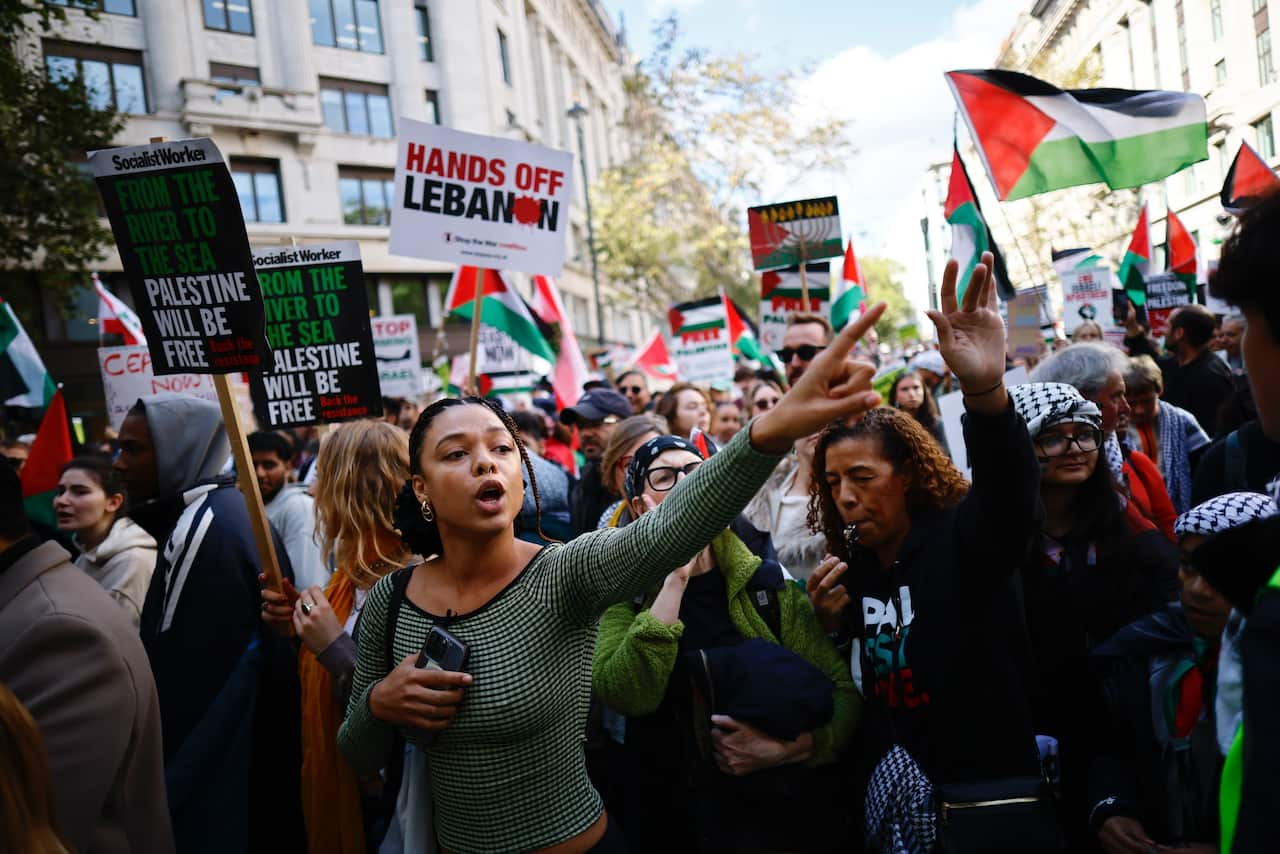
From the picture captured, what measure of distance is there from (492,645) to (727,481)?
802 millimetres

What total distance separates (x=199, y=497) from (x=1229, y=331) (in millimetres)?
7522

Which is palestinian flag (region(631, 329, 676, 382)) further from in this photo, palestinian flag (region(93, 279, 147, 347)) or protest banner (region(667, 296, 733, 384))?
palestinian flag (region(93, 279, 147, 347))

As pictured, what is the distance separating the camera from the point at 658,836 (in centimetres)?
301

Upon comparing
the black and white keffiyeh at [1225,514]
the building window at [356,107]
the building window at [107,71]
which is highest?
the building window at [356,107]

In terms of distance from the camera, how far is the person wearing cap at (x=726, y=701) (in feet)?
8.66

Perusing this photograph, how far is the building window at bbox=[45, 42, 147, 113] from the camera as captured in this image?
69.9 feet

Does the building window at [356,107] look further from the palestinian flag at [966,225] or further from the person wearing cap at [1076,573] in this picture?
the person wearing cap at [1076,573]

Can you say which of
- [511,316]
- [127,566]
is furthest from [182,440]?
[511,316]

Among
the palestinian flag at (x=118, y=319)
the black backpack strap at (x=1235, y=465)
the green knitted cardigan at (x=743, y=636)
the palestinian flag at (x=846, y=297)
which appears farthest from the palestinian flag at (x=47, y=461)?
the palestinian flag at (x=846, y=297)

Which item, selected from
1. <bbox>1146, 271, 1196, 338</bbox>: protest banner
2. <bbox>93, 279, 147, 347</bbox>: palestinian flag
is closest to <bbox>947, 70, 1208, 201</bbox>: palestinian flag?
A: <bbox>1146, 271, 1196, 338</bbox>: protest banner

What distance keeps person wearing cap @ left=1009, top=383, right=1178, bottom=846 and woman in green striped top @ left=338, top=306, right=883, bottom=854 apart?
1356 mm

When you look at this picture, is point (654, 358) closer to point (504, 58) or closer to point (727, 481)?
point (727, 481)

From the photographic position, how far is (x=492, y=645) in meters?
2.21

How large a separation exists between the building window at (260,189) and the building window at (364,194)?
86.9 inches
